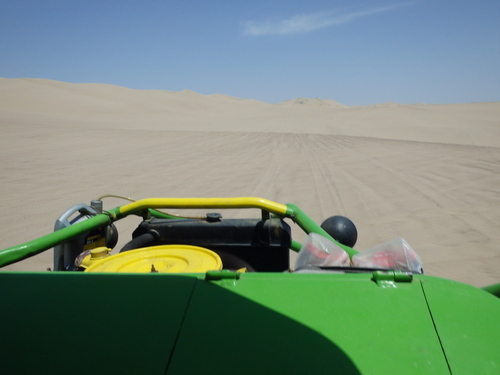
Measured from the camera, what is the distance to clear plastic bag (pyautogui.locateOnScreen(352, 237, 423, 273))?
6.89 feet

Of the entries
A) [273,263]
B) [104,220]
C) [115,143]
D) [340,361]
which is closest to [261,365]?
[340,361]

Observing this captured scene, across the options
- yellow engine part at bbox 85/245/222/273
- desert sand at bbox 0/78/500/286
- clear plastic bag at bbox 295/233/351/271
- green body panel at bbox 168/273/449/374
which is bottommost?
desert sand at bbox 0/78/500/286

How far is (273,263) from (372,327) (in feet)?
6.05

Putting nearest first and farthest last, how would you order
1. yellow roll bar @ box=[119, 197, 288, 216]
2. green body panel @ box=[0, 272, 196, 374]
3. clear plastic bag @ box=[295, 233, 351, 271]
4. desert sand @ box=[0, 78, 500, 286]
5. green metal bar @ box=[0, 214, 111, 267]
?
green body panel @ box=[0, 272, 196, 374], clear plastic bag @ box=[295, 233, 351, 271], green metal bar @ box=[0, 214, 111, 267], yellow roll bar @ box=[119, 197, 288, 216], desert sand @ box=[0, 78, 500, 286]

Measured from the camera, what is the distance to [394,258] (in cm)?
214

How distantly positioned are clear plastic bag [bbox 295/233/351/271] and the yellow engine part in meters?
0.52

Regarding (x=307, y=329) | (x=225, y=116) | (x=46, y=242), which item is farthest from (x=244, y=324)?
(x=225, y=116)

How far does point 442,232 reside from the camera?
6.20 m

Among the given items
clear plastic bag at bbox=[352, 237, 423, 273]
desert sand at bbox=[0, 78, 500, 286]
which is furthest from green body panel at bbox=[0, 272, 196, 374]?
desert sand at bbox=[0, 78, 500, 286]

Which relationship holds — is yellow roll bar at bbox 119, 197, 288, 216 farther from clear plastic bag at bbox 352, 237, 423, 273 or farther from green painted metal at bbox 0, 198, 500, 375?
green painted metal at bbox 0, 198, 500, 375

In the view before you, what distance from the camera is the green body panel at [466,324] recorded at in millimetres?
1088

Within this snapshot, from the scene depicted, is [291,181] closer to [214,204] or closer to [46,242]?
[214,204]

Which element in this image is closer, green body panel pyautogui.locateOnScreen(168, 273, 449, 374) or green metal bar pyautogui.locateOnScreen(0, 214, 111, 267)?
green body panel pyautogui.locateOnScreen(168, 273, 449, 374)

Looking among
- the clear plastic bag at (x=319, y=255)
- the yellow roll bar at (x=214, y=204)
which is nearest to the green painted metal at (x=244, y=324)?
the clear plastic bag at (x=319, y=255)
